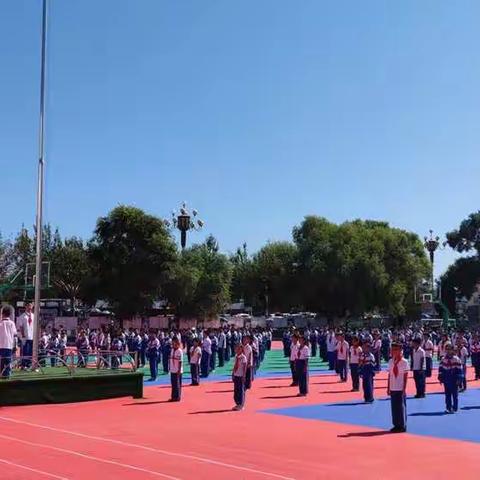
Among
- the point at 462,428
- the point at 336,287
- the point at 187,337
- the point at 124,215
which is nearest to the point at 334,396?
the point at 462,428

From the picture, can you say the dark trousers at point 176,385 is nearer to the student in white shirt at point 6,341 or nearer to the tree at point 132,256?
the student in white shirt at point 6,341

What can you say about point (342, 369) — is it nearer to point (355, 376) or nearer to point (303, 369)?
point (355, 376)

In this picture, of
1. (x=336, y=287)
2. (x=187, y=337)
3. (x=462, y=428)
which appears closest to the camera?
(x=462, y=428)

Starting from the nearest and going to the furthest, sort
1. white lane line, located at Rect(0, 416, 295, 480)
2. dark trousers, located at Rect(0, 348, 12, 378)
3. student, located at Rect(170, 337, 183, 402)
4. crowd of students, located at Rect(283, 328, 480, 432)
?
white lane line, located at Rect(0, 416, 295, 480)
crowd of students, located at Rect(283, 328, 480, 432)
dark trousers, located at Rect(0, 348, 12, 378)
student, located at Rect(170, 337, 183, 402)

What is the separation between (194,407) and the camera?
19438 mm

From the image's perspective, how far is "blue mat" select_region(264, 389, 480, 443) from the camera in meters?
15.7

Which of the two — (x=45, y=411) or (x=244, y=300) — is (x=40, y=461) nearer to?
(x=45, y=411)

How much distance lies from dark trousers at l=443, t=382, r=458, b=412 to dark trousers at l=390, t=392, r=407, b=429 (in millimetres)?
3686

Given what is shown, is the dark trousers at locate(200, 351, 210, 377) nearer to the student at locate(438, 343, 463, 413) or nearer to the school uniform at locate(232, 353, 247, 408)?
the school uniform at locate(232, 353, 247, 408)

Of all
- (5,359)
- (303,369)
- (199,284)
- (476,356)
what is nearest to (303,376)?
(303,369)

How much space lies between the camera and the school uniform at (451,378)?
18.7 m

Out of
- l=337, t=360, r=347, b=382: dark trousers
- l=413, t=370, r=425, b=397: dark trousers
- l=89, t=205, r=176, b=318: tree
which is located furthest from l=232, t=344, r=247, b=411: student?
l=89, t=205, r=176, b=318: tree

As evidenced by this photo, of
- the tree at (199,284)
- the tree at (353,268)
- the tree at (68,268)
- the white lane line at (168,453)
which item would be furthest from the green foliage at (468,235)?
the white lane line at (168,453)

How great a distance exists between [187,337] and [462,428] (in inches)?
891
